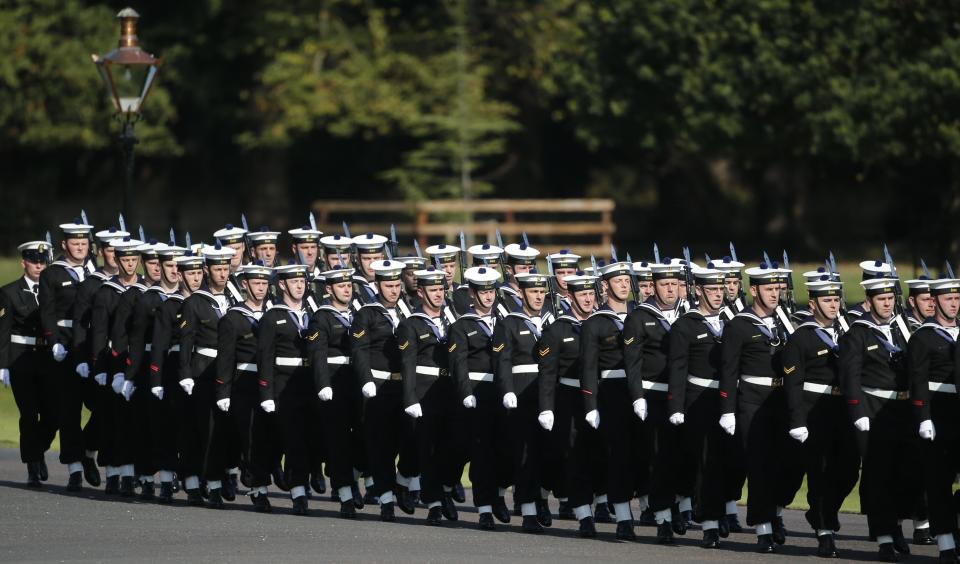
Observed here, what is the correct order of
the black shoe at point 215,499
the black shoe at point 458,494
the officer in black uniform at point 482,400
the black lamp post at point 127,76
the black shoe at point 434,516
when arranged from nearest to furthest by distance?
the officer in black uniform at point 482,400 < the black shoe at point 434,516 < the black shoe at point 215,499 < the black shoe at point 458,494 < the black lamp post at point 127,76

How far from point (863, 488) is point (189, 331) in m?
5.06

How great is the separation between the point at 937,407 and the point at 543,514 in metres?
2.92

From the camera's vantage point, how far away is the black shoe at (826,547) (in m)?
12.1

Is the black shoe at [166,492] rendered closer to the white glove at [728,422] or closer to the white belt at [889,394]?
the white glove at [728,422]

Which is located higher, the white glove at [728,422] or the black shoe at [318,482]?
the white glove at [728,422]

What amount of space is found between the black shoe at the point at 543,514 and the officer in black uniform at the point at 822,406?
6.34ft

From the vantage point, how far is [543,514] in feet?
43.9

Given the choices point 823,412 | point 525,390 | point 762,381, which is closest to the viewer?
point 823,412

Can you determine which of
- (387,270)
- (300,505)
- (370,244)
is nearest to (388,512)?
(300,505)

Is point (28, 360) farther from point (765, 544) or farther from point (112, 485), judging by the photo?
point (765, 544)

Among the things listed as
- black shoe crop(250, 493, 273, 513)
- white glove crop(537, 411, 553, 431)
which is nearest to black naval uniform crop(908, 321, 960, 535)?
white glove crop(537, 411, 553, 431)

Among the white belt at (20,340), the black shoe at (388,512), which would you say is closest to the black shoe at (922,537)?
the black shoe at (388,512)

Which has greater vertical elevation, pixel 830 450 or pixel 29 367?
pixel 29 367

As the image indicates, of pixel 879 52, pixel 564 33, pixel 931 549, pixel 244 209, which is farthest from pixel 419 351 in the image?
pixel 244 209
